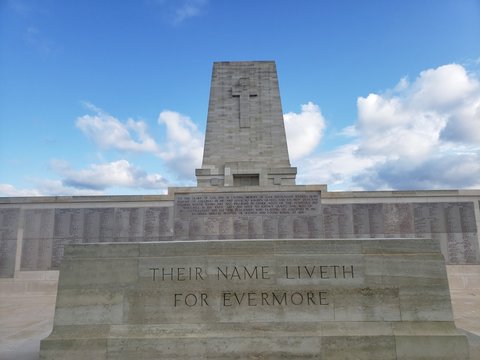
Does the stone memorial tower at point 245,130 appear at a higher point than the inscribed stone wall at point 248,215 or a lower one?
higher

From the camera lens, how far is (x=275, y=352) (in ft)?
17.8

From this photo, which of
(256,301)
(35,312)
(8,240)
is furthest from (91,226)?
(256,301)

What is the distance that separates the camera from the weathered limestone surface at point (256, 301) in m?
5.45

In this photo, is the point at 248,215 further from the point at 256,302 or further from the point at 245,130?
the point at 256,302

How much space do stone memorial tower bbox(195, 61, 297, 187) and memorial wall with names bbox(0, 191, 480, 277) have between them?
13.0ft

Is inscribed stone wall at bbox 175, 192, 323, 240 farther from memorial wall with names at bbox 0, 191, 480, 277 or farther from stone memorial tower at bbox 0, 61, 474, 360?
stone memorial tower at bbox 0, 61, 474, 360

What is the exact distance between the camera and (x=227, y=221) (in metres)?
15.4

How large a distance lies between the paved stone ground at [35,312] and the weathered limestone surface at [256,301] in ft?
3.53

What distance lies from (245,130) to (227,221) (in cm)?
746

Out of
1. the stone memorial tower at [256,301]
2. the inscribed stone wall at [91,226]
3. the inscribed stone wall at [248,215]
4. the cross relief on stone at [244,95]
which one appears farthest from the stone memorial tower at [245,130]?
the stone memorial tower at [256,301]

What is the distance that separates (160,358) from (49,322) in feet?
17.4

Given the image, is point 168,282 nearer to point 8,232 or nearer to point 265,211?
point 265,211

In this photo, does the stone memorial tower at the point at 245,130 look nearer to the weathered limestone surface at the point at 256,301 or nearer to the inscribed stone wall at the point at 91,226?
the inscribed stone wall at the point at 91,226

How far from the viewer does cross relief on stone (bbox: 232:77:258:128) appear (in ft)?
69.8
